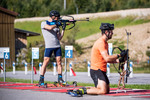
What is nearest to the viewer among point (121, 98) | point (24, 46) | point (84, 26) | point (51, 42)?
point (121, 98)

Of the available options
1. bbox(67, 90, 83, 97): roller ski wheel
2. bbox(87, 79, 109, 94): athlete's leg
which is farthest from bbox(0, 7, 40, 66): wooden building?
bbox(87, 79, 109, 94): athlete's leg

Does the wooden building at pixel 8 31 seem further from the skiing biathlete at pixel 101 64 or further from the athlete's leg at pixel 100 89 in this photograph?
the athlete's leg at pixel 100 89

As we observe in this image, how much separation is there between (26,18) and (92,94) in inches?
3118

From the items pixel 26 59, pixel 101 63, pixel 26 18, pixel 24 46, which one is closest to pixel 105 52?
pixel 101 63

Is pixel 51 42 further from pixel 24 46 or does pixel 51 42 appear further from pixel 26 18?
pixel 26 18

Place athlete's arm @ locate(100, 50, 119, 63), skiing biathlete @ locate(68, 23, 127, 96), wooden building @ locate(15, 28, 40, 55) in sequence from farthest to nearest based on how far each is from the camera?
1. wooden building @ locate(15, 28, 40, 55)
2. skiing biathlete @ locate(68, 23, 127, 96)
3. athlete's arm @ locate(100, 50, 119, 63)

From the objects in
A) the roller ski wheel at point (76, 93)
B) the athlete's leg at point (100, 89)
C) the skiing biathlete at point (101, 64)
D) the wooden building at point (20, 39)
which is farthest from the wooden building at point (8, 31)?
the athlete's leg at point (100, 89)

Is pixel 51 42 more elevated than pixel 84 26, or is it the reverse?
pixel 84 26

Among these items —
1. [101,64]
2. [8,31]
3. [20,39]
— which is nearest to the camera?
[101,64]

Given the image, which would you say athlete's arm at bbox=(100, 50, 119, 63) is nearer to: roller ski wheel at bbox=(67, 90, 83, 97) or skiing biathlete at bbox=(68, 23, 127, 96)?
skiing biathlete at bbox=(68, 23, 127, 96)

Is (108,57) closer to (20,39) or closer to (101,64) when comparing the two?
(101,64)

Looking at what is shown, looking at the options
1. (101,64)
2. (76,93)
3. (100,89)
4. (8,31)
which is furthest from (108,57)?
(8,31)

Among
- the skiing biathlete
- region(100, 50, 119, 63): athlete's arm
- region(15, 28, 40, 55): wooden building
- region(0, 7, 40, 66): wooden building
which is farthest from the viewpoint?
region(15, 28, 40, 55): wooden building

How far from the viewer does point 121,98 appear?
26.6ft
